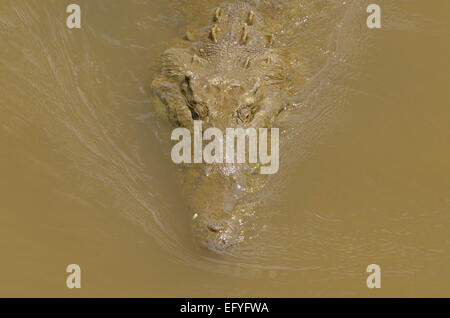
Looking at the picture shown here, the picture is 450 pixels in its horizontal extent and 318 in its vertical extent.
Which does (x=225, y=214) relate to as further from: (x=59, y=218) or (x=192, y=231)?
(x=59, y=218)

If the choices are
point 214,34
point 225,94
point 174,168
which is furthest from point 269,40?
point 174,168

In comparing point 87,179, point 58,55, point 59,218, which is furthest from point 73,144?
point 58,55

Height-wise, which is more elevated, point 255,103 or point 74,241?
point 255,103

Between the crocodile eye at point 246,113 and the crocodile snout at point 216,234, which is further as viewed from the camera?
the crocodile eye at point 246,113

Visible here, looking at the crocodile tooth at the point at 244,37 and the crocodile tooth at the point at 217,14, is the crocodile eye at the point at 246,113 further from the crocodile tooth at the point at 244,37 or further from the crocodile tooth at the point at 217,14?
the crocodile tooth at the point at 217,14

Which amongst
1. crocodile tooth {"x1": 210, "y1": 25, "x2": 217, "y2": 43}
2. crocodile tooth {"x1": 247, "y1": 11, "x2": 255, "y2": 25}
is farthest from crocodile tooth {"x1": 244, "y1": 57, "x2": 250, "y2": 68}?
crocodile tooth {"x1": 247, "y1": 11, "x2": 255, "y2": 25}

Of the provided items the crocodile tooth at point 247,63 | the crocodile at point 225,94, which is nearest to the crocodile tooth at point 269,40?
the crocodile at point 225,94

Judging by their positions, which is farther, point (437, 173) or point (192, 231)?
point (437, 173)

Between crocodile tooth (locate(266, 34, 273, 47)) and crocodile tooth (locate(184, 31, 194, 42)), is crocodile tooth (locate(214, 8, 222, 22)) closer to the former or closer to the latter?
crocodile tooth (locate(184, 31, 194, 42))
